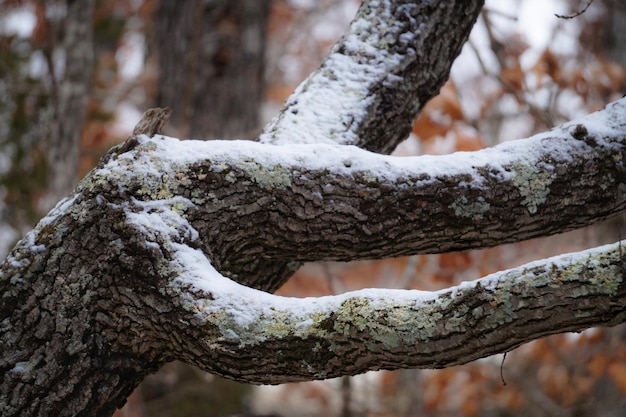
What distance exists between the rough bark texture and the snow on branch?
3.65 m

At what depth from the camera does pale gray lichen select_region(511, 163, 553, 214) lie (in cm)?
178

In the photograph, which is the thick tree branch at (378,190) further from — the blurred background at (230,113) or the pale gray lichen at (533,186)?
the blurred background at (230,113)

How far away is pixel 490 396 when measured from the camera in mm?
7059

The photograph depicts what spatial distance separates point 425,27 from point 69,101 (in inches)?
90.6

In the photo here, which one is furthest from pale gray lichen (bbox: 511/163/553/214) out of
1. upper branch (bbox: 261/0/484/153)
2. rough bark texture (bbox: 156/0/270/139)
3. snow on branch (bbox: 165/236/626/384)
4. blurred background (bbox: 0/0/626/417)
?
rough bark texture (bbox: 156/0/270/139)

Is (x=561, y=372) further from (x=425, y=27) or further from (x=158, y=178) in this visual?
(x=158, y=178)

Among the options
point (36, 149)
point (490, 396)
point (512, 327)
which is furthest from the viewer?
point (490, 396)

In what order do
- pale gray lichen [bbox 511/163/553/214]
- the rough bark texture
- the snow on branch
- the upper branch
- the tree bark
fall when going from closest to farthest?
1. the snow on branch
2. pale gray lichen [bbox 511/163/553/214]
3. the upper branch
4. the tree bark
5. the rough bark texture

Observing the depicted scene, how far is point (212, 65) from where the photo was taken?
5.33 meters

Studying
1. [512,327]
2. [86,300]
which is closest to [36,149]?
[86,300]

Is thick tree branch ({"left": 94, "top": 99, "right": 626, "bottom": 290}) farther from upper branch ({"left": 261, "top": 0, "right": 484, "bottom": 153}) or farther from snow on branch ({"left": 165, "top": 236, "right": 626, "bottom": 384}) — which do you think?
upper branch ({"left": 261, "top": 0, "right": 484, "bottom": 153})

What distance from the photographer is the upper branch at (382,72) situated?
2.24m

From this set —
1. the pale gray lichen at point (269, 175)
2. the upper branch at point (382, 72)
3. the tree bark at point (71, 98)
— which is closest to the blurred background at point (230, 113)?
the tree bark at point (71, 98)

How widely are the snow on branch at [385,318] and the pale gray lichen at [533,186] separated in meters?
0.32
